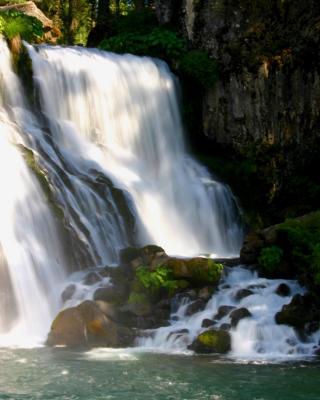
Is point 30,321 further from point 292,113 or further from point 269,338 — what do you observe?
point 292,113

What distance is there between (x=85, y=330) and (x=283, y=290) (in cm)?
388

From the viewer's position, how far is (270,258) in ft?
45.6

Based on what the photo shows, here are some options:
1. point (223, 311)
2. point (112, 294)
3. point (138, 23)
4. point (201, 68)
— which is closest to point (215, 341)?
point (223, 311)

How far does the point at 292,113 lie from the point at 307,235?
7.95 metres

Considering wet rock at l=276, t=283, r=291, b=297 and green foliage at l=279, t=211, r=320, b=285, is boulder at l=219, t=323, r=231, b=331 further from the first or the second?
green foliage at l=279, t=211, r=320, b=285

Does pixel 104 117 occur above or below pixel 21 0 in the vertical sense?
below

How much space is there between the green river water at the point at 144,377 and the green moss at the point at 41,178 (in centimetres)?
450

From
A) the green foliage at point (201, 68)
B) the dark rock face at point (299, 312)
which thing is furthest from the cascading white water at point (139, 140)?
the dark rock face at point (299, 312)

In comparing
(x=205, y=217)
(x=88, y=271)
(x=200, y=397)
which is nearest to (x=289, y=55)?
(x=205, y=217)

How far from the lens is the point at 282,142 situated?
21.9m

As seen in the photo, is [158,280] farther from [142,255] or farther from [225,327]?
[225,327]

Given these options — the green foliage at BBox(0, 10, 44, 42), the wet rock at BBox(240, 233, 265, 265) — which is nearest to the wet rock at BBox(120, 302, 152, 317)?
the wet rock at BBox(240, 233, 265, 265)

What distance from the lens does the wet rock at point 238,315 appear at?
11883mm

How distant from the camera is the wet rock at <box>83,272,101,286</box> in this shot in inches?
535
